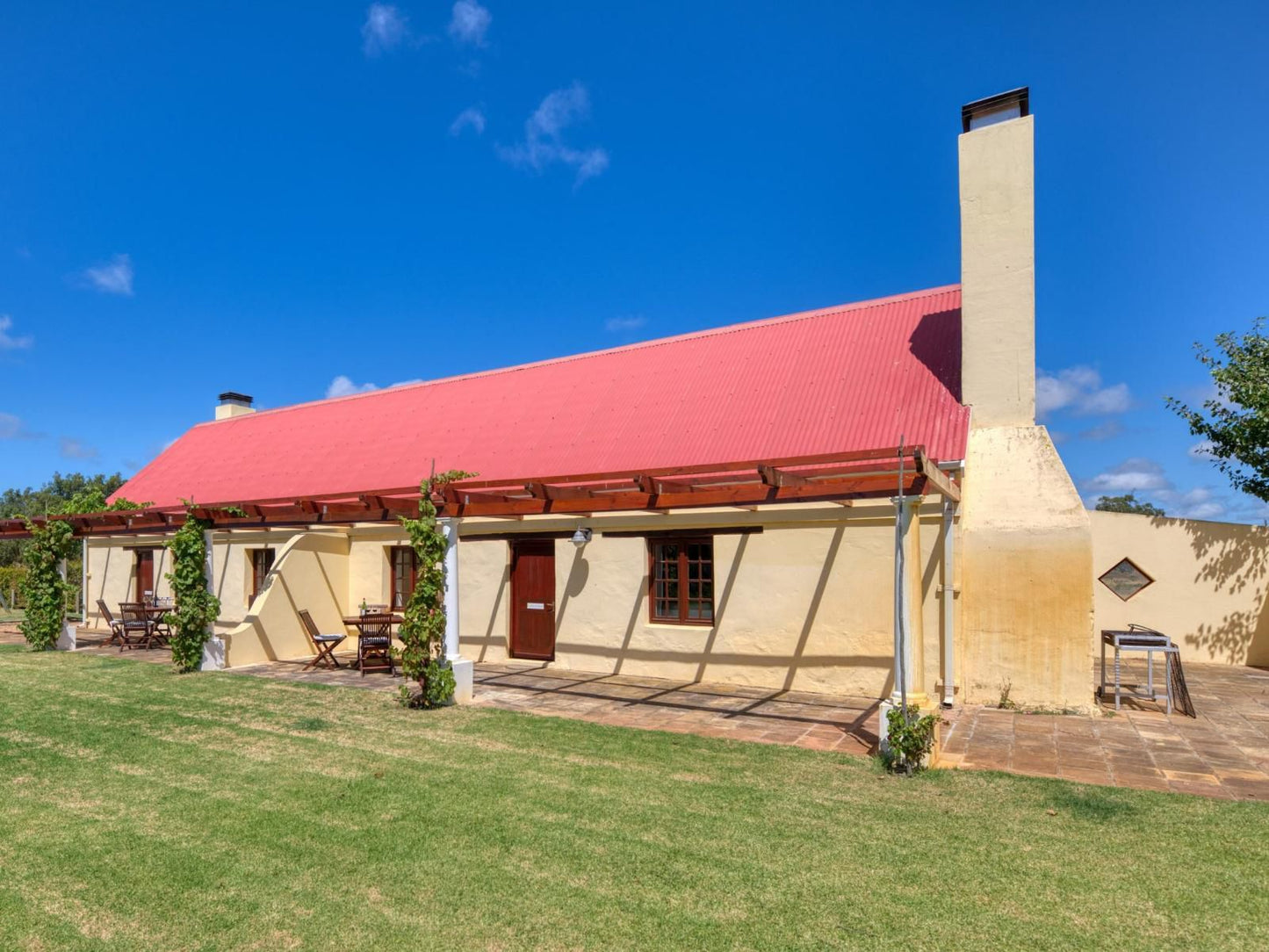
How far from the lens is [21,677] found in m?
11.9

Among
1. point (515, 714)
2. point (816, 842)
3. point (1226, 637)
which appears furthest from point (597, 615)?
point (1226, 637)

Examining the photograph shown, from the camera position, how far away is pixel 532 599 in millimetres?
13461

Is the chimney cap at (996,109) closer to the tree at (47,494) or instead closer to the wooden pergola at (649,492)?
the wooden pergola at (649,492)

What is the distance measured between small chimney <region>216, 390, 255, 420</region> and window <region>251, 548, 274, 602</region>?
8.60m

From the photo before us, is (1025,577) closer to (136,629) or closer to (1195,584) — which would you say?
(1195,584)

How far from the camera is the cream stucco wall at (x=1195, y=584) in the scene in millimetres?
12852

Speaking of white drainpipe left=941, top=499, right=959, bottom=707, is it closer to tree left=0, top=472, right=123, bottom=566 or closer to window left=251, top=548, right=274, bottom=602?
window left=251, top=548, right=274, bottom=602

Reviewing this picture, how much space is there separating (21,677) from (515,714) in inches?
345

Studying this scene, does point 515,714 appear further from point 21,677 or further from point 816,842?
point 21,677

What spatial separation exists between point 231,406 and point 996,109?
22.6 metres

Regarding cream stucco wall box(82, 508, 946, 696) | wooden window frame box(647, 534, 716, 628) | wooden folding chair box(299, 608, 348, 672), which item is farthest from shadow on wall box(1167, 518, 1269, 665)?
wooden folding chair box(299, 608, 348, 672)

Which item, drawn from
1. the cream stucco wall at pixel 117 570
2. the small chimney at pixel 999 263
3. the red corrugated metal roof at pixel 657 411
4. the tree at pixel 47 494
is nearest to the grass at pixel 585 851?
the red corrugated metal roof at pixel 657 411

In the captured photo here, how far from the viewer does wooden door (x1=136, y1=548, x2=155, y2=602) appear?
1906 centimetres

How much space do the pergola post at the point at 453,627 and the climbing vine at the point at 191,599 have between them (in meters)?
5.17
